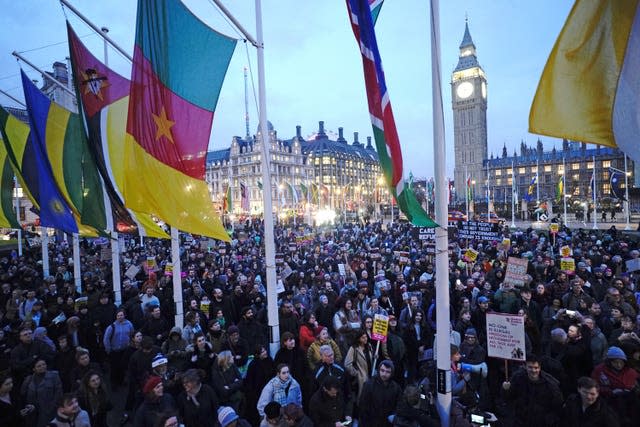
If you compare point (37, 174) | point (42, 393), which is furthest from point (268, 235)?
point (37, 174)

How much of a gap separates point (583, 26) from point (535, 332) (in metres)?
4.86

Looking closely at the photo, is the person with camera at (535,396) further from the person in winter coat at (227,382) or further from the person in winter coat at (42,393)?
the person in winter coat at (42,393)

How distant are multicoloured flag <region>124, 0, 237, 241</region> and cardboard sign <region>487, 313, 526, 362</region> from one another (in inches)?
156

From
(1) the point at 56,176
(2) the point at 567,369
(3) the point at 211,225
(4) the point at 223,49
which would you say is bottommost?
(2) the point at 567,369

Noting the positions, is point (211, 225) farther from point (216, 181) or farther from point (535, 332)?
point (216, 181)

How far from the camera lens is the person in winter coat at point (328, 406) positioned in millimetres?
4609

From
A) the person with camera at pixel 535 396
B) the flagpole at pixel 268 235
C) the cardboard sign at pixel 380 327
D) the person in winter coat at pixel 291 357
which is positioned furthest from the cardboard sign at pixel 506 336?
the flagpole at pixel 268 235

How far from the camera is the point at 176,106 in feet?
20.9

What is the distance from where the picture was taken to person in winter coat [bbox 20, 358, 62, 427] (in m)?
5.09

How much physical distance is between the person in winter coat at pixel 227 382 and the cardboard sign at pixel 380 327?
2.13m

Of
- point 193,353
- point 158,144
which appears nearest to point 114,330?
point 193,353

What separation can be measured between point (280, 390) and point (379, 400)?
1174 mm

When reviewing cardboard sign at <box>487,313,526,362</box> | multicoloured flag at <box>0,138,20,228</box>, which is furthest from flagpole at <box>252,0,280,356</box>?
multicoloured flag at <box>0,138,20,228</box>

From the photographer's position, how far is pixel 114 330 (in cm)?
753
